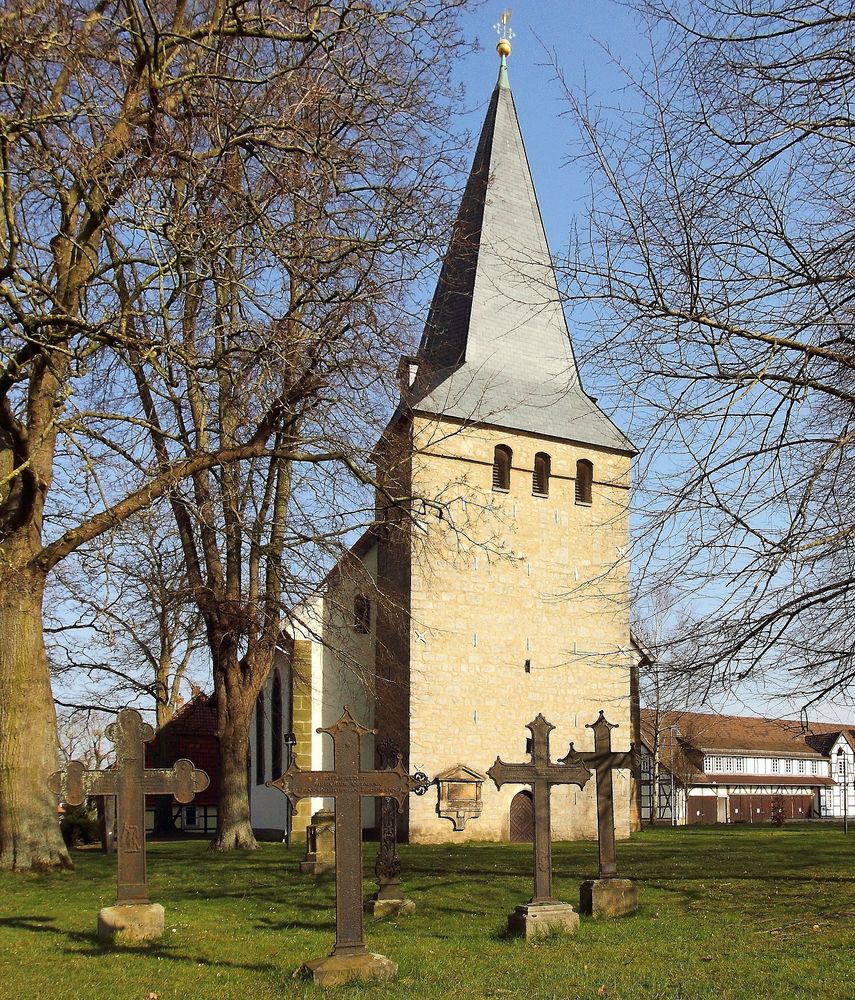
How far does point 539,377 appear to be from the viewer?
2864 cm

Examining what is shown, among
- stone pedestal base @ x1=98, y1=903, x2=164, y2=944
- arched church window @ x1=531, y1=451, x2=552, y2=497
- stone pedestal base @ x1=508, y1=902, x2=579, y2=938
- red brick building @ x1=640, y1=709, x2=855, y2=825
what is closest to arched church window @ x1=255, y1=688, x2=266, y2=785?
arched church window @ x1=531, y1=451, x2=552, y2=497

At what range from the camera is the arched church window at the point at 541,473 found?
2820cm

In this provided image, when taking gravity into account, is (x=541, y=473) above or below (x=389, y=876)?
above

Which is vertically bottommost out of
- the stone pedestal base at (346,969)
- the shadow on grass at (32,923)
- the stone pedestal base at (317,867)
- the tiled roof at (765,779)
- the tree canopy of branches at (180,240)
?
the tiled roof at (765,779)

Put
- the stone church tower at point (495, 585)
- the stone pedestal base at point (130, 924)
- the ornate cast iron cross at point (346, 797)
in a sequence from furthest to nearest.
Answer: the stone church tower at point (495, 585), the stone pedestal base at point (130, 924), the ornate cast iron cross at point (346, 797)

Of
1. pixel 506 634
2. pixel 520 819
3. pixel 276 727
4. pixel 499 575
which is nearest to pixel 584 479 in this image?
pixel 499 575

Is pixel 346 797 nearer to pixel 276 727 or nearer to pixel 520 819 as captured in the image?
pixel 520 819

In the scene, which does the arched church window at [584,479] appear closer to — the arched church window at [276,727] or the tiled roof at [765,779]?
the arched church window at [276,727]

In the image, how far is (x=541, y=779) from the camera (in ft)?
33.0

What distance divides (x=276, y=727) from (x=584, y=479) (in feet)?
40.7

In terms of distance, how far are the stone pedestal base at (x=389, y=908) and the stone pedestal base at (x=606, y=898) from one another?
1.73m

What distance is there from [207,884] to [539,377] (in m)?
18.3

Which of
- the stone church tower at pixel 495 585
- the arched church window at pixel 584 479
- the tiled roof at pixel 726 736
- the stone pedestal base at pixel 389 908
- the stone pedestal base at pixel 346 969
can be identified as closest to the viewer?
the stone pedestal base at pixel 346 969

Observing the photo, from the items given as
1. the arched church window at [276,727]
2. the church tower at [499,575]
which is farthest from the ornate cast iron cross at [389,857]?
the arched church window at [276,727]
